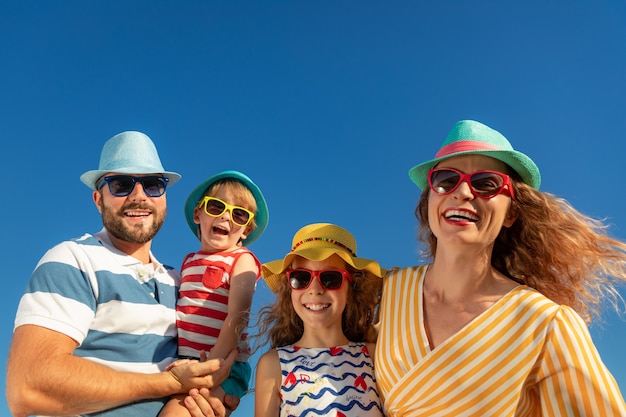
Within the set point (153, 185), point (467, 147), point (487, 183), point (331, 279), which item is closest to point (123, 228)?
point (153, 185)

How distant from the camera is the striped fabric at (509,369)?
452 centimetres

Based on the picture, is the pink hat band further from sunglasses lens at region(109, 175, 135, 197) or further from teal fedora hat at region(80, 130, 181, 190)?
sunglasses lens at region(109, 175, 135, 197)

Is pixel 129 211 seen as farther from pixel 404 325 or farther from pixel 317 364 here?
pixel 404 325

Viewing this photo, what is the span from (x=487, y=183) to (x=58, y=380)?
433 centimetres

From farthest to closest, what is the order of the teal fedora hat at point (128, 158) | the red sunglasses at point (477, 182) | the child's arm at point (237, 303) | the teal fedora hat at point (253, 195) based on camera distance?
the teal fedora hat at point (253, 195) < the teal fedora hat at point (128, 158) < the child's arm at point (237, 303) < the red sunglasses at point (477, 182)

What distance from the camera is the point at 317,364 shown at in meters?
5.66

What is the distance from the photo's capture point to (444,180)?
5.25m

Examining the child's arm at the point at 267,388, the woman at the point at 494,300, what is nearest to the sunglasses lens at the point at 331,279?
the woman at the point at 494,300

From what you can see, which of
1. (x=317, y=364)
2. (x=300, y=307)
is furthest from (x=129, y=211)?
(x=317, y=364)

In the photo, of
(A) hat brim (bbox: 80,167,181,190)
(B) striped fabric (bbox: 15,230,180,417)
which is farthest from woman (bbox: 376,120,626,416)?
(A) hat brim (bbox: 80,167,181,190)

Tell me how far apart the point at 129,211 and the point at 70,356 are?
1817mm

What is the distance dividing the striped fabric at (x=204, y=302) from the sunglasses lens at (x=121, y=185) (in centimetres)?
112

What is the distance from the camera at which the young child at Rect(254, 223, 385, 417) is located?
5457 mm

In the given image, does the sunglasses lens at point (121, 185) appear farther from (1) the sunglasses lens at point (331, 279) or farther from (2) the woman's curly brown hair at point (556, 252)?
(2) the woman's curly brown hair at point (556, 252)
